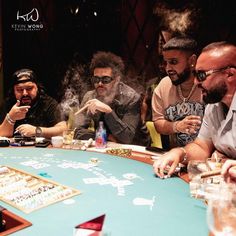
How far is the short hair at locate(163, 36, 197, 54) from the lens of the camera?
3758 millimetres

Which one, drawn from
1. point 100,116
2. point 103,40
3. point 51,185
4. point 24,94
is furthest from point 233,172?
point 103,40

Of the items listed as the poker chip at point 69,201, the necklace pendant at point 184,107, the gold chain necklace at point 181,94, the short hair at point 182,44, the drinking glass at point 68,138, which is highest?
the short hair at point 182,44

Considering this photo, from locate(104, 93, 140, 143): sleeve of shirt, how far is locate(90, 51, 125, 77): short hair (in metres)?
0.64

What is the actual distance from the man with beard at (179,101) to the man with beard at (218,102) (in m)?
0.68

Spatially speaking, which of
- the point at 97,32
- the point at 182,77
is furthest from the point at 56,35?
the point at 182,77

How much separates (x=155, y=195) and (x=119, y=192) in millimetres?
191

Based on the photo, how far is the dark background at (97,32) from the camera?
13.4ft

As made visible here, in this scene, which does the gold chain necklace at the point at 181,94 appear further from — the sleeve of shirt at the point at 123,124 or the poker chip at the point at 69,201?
the poker chip at the point at 69,201

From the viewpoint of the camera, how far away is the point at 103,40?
5016 mm

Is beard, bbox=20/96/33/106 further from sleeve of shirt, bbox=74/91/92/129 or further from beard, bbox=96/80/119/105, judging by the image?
beard, bbox=96/80/119/105

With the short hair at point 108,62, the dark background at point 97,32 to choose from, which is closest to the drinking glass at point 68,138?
the short hair at point 108,62

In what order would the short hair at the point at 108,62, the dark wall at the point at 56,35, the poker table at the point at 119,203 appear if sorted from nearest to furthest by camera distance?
the poker table at the point at 119,203, the short hair at the point at 108,62, the dark wall at the point at 56,35

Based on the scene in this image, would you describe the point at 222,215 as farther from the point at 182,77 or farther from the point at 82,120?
the point at 82,120

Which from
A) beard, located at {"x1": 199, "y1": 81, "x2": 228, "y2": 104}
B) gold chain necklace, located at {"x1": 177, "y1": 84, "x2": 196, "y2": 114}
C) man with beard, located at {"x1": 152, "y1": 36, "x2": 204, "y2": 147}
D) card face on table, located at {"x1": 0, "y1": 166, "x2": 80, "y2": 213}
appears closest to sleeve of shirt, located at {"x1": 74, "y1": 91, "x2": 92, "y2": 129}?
man with beard, located at {"x1": 152, "y1": 36, "x2": 204, "y2": 147}
